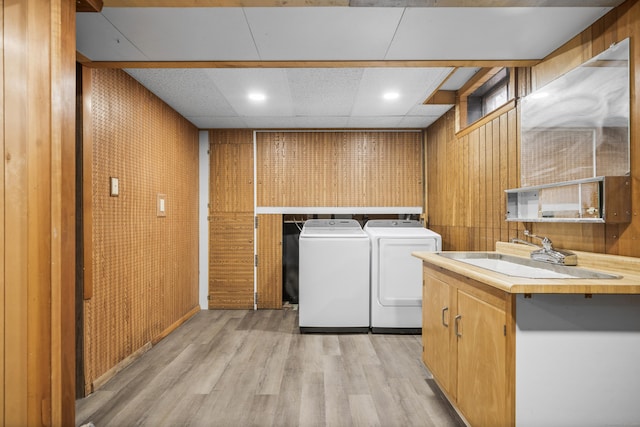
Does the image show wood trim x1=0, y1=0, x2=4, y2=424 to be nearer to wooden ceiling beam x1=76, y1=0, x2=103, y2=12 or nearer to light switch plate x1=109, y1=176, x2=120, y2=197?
wooden ceiling beam x1=76, y1=0, x2=103, y2=12

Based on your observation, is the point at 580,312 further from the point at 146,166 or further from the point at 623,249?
the point at 146,166

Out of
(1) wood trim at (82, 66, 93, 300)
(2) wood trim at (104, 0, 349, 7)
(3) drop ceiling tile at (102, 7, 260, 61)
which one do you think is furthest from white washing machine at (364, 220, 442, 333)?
(1) wood trim at (82, 66, 93, 300)

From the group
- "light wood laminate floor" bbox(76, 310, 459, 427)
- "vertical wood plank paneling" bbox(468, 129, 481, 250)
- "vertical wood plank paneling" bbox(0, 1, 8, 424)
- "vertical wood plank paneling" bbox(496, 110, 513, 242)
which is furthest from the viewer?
"vertical wood plank paneling" bbox(468, 129, 481, 250)

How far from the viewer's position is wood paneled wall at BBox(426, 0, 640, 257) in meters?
1.55

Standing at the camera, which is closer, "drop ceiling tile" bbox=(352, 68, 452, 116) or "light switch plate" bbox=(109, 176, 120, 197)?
"light switch plate" bbox=(109, 176, 120, 197)

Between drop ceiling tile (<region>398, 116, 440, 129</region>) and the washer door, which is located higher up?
drop ceiling tile (<region>398, 116, 440, 129</region>)

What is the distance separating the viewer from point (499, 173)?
252cm

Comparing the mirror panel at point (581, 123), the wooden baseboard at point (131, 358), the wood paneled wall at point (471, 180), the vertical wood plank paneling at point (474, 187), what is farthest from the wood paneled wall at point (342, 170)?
the mirror panel at point (581, 123)

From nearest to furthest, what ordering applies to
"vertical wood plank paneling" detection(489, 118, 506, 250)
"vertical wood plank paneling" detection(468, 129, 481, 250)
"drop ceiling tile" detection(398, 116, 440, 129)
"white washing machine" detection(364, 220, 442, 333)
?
"vertical wood plank paneling" detection(489, 118, 506, 250)
"vertical wood plank paneling" detection(468, 129, 481, 250)
"white washing machine" detection(364, 220, 442, 333)
"drop ceiling tile" detection(398, 116, 440, 129)

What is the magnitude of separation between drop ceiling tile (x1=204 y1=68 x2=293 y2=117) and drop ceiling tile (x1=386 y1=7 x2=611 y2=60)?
972mm

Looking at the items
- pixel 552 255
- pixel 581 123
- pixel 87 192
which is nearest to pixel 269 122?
pixel 87 192

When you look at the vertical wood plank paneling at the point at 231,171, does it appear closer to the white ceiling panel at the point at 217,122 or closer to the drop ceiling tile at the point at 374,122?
the white ceiling panel at the point at 217,122

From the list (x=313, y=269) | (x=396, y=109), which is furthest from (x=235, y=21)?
(x=313, y=269)

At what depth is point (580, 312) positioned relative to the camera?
132cm
